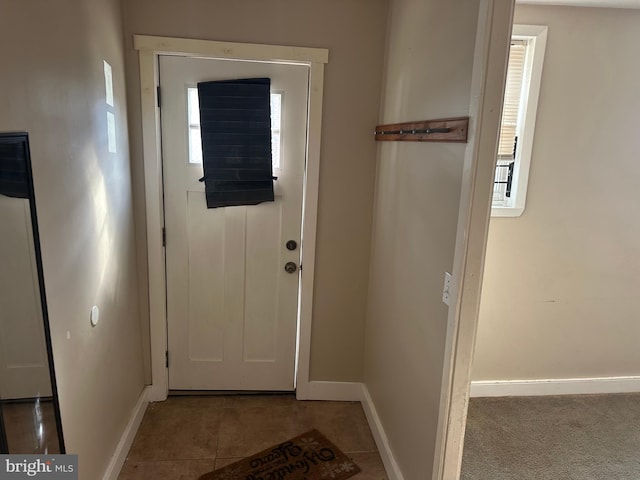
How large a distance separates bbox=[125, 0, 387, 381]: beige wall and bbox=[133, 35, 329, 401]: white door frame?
0.04 metres

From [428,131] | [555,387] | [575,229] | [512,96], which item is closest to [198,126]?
[428,131]

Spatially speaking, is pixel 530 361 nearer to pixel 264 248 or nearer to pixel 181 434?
pixel 264 248

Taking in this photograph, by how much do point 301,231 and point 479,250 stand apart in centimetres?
136

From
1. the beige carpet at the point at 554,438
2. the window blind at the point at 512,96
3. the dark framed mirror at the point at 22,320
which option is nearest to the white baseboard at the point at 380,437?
the beige carpet at the point at 554,438

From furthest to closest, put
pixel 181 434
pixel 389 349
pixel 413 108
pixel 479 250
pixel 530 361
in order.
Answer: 1. pixel 530 361
2. pixel 181 434
3. pixel 389 349
4. pixel 413 108
5. pixel 479 250

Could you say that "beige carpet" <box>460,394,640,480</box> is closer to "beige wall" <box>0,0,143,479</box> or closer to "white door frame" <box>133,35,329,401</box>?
"white door frame" <box>133,35,329,401</box>

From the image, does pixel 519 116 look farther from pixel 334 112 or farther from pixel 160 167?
pixel 160 167

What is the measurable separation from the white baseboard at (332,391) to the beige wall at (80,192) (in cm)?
106

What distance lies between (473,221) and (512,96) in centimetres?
149

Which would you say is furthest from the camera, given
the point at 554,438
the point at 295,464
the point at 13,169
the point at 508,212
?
the point at 508,212

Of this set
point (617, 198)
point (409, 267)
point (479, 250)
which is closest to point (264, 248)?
point (409, 267)

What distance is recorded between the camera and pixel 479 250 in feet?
4.63

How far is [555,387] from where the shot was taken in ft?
9.31

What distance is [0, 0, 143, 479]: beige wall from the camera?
1.29 m
